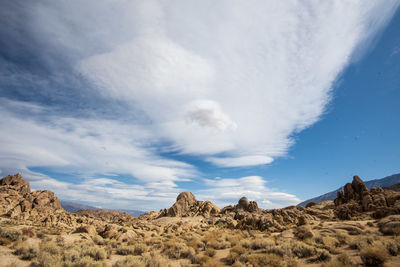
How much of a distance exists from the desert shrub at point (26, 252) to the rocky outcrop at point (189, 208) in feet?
173

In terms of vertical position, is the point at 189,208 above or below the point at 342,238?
above

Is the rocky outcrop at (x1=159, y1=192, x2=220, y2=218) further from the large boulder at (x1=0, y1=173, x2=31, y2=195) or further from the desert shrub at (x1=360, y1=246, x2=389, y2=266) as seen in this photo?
the large boulder at (x1=0, y1=173, x2=31, y2=195)

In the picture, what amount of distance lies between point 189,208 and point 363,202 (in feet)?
169

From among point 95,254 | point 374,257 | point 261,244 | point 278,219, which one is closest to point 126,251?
point 95,254

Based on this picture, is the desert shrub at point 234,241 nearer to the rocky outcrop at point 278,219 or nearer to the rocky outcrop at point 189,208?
the rocky outcrop at point 278,219

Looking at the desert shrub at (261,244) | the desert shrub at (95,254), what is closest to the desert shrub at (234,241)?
the desert shrub at (261,244)

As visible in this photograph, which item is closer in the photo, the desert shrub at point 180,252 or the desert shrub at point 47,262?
the desert shrub at point 47,262

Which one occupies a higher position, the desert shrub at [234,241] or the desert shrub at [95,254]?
the desert shrub at [234,241]

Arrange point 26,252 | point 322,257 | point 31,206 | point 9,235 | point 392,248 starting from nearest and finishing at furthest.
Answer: point 392,248 → point 322,257 → point 26,252 → point 9,235 → point 31,206

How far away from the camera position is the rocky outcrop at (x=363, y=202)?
31.4 metres

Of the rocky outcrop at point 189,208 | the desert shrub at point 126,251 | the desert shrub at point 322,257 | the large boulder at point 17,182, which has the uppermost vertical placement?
the large boulder at point 17,182

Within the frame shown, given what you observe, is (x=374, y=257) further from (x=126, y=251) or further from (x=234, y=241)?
(x=126, y=251)

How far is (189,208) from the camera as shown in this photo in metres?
70.1

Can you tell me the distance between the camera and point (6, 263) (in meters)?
11.0
